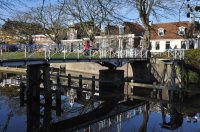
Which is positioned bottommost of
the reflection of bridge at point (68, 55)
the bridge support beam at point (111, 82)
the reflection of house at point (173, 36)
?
the bridge support beam at point (111, 82)

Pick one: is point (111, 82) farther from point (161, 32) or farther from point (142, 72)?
point (161, 32)

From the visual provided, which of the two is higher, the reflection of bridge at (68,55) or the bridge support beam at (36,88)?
the reflection of bridge at (68,55)

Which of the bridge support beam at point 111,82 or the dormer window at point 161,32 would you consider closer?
the bridge support beam at point 111,82

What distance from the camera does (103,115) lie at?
20234 millimetres

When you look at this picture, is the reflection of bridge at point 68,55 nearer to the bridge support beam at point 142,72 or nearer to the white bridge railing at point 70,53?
the white bridge railing at point 70,53

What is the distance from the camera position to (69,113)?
20.1 meters

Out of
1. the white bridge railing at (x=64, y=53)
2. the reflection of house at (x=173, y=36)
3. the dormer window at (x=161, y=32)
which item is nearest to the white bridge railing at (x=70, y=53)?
the white bridge railing at (x=64, y=53)

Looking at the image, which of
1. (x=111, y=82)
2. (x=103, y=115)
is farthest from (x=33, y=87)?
(x=111, y=82)

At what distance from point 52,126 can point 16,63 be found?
16.6ft

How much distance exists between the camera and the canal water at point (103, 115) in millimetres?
16781

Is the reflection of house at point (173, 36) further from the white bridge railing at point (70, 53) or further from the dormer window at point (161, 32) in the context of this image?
the white bridge railing at point (70, 53)

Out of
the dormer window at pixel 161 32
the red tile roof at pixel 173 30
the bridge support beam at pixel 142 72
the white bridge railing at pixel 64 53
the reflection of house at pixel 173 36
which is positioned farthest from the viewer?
the dormer window at pixel 161 32

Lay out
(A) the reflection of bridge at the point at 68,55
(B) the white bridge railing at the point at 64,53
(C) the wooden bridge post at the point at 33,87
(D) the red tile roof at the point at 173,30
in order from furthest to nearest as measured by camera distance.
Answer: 1. (D) the red tile roof at the point at 173,30
2. (C) the wooden bridge post at the point at 33,87
3. (B) the white bridge railing at the point at 64,53
4. (A) the reflection of bridge at the point at 68,55

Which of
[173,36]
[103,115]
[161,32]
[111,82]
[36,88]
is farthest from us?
[161,32]
